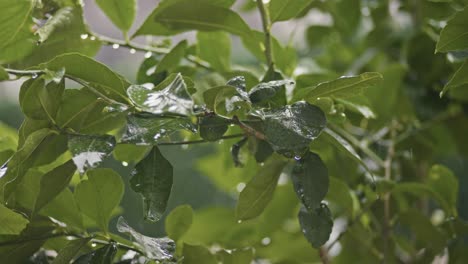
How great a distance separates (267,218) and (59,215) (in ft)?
0.91

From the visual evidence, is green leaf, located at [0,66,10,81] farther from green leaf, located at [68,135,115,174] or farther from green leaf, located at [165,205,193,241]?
green leaf, located at [165,205,193,241]

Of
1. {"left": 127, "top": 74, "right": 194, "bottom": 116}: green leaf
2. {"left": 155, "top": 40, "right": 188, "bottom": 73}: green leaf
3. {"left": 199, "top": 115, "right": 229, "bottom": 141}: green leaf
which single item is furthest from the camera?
{"left": 155, "top": 40, "right": 188, "bottom": 73}: green leaf

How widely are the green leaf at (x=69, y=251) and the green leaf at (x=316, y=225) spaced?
170 mm

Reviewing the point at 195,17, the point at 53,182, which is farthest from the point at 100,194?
the point at 195,17

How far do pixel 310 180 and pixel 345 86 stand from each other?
77mm

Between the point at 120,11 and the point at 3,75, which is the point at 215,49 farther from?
the point at 3,75

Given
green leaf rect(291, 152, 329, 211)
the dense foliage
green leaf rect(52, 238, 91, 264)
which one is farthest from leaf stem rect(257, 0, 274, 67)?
green leaf rect(52, 238, 91, 264)

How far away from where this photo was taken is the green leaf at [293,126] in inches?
16.5

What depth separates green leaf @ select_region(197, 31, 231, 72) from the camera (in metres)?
0.67

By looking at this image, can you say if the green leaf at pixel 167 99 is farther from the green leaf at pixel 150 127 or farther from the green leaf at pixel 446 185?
the green leaf at pixel 446 185

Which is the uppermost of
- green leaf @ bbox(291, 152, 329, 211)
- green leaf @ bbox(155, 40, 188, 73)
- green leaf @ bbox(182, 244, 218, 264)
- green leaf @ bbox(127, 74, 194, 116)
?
green leaf @ bbox(127, 74, 194, 116)

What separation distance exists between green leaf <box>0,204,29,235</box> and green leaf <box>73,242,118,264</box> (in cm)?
6

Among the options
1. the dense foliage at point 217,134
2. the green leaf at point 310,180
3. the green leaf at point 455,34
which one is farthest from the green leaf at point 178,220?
the green leaf at point 455,34

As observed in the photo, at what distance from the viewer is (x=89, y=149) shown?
1.38ft
